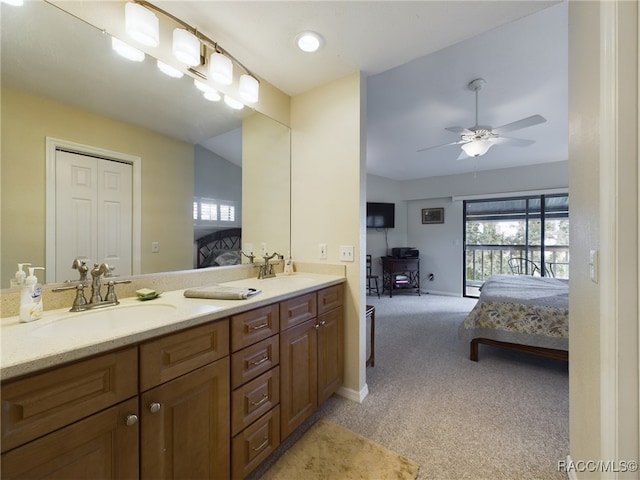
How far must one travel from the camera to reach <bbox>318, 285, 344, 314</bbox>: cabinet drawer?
1742mm

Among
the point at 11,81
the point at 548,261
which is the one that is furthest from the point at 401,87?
the point at 548,261

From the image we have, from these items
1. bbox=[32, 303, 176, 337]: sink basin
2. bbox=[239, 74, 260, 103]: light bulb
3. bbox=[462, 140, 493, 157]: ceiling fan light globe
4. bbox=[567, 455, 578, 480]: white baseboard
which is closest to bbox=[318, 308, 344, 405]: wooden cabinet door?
bbox=[32, 303, 176, 337]: sink basin

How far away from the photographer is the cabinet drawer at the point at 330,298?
5.72 feet

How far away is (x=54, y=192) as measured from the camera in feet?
Result: 3.81

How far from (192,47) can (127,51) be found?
1.03 ft

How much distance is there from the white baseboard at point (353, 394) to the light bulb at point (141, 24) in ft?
8.05

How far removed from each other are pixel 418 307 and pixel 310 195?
3366 mm

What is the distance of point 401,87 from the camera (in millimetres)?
2406

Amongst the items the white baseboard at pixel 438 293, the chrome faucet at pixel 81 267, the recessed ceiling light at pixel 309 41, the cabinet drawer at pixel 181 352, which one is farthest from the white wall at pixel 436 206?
the chrome faucet at pixel 81 267

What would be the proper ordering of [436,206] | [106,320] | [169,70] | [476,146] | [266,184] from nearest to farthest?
[106,320], [169,70], [266,184], [476,146], [436,206]

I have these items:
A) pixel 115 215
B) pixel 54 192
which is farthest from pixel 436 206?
pixel 54 192

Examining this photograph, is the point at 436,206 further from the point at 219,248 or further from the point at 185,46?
the point at 185,46

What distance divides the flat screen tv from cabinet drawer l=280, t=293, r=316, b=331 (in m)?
4.02

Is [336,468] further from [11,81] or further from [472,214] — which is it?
[472,214]
